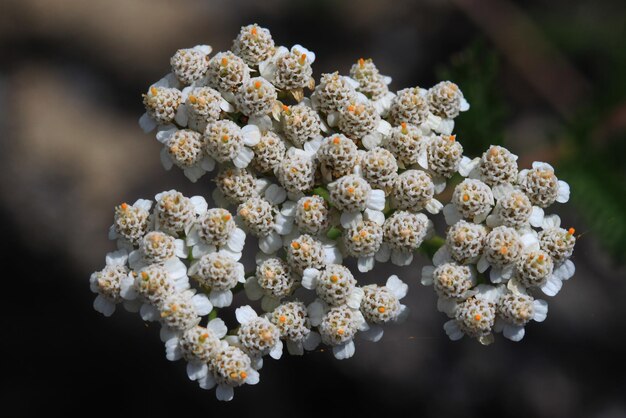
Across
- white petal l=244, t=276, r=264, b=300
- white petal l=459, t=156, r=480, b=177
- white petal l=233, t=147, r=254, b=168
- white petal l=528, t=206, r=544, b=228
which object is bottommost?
white petal l=244, t=276, r=264, b=300

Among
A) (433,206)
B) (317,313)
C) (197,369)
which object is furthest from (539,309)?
(197,369)

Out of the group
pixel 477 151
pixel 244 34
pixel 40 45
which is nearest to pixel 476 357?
pixel 477 151

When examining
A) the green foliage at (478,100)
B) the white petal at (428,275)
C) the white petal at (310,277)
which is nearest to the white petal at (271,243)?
the white petal at (310,277)

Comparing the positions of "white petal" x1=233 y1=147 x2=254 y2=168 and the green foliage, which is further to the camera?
the green foliage

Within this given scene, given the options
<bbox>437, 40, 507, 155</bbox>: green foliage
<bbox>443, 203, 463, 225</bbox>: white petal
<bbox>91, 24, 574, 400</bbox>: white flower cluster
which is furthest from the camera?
<bbox>437, 40, 507, 155</bbox>: green foliage

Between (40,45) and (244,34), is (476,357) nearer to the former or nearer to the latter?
(244,34)

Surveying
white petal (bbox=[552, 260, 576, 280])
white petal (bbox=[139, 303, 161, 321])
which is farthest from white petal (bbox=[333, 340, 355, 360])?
white petal (bbox=[552, 260, 576, 280])

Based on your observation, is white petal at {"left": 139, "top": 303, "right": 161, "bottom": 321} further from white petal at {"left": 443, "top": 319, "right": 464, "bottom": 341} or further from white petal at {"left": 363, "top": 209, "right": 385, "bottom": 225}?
white petal at {"left": 443, "top": 319, "right": 464, "bottom": 341}

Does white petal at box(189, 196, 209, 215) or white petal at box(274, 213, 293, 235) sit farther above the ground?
white petal at box(189, 196, 209, 215)

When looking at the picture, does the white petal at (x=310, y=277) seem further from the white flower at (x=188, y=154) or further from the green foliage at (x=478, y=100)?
the green foliage at (x=478, y=100)
